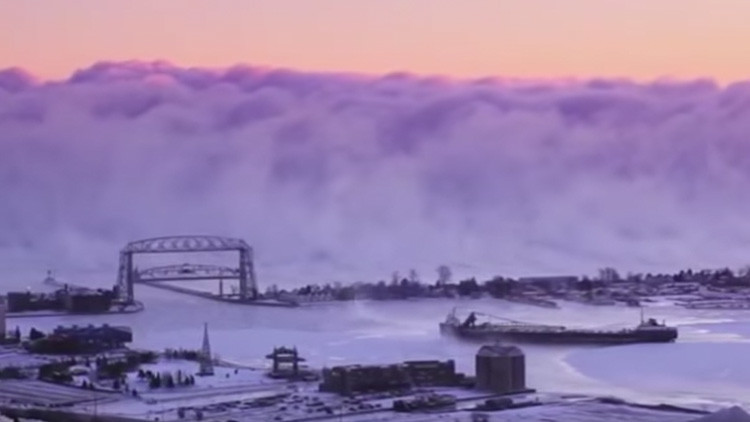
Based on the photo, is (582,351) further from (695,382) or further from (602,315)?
(602,315)

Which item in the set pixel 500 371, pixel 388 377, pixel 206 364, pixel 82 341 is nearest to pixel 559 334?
pixel 82 341

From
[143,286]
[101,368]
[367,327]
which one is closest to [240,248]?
[143,286]

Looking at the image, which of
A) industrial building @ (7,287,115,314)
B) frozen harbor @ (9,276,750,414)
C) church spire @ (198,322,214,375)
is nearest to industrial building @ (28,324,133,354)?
frozen harbor @ (9,276,750,414)

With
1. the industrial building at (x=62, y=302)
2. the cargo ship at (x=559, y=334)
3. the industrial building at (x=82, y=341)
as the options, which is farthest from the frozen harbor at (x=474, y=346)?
the industrial building at (x=62, y=302)

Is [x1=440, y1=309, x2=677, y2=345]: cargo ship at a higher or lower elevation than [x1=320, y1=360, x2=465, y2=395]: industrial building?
higher

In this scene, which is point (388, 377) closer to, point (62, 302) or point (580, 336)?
point (580, 336)

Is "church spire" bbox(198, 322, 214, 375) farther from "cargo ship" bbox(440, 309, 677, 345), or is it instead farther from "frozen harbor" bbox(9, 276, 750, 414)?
"cargo ship" bbox(440, 309, 677, 345)
